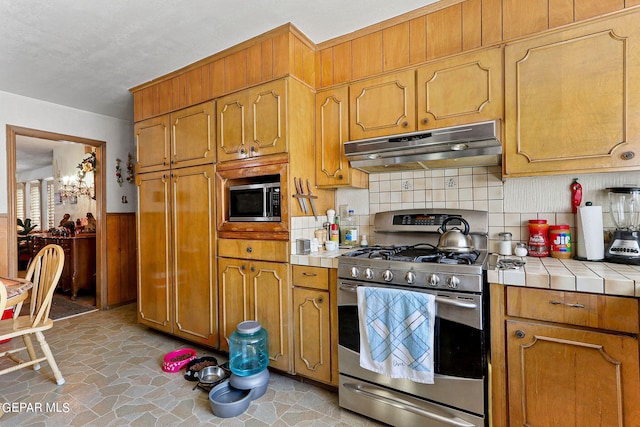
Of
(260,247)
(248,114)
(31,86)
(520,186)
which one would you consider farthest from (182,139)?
(520,186)

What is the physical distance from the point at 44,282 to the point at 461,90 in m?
3.07

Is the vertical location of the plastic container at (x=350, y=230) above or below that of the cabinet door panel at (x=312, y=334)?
above

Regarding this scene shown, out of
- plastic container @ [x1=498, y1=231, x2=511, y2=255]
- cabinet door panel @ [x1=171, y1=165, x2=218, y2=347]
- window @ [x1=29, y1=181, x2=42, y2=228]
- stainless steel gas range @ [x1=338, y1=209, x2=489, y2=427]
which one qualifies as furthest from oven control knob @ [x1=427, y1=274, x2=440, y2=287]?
window @ [x1=29, y1=181, x2=42, y2=228]

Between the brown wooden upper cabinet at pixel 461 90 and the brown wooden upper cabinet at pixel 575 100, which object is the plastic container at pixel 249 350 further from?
the brown wooden upper cabinet at pixel 575 100

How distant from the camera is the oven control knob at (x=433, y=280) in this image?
1.57m

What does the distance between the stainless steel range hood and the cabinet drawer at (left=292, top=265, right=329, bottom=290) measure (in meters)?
0.78

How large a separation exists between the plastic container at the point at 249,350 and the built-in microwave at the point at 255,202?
2.46ft

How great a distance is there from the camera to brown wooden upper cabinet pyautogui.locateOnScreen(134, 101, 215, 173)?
8.52ft

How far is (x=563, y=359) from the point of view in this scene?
139cm

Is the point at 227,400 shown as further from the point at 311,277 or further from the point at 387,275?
the point at 387,275

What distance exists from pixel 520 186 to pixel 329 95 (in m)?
1.44

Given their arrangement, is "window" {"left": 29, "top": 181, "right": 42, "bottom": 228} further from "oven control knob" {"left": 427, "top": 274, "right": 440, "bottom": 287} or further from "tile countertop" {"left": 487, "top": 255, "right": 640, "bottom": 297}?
"tile countertop" {"left": 487, "top": 255, "right": 640, "bottom": 297}

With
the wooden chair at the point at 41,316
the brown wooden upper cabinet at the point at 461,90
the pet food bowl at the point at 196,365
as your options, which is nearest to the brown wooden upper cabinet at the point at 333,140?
the brown wooden upper cabinet at the point at 461,90

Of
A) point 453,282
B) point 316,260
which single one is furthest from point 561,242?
point 316,260
